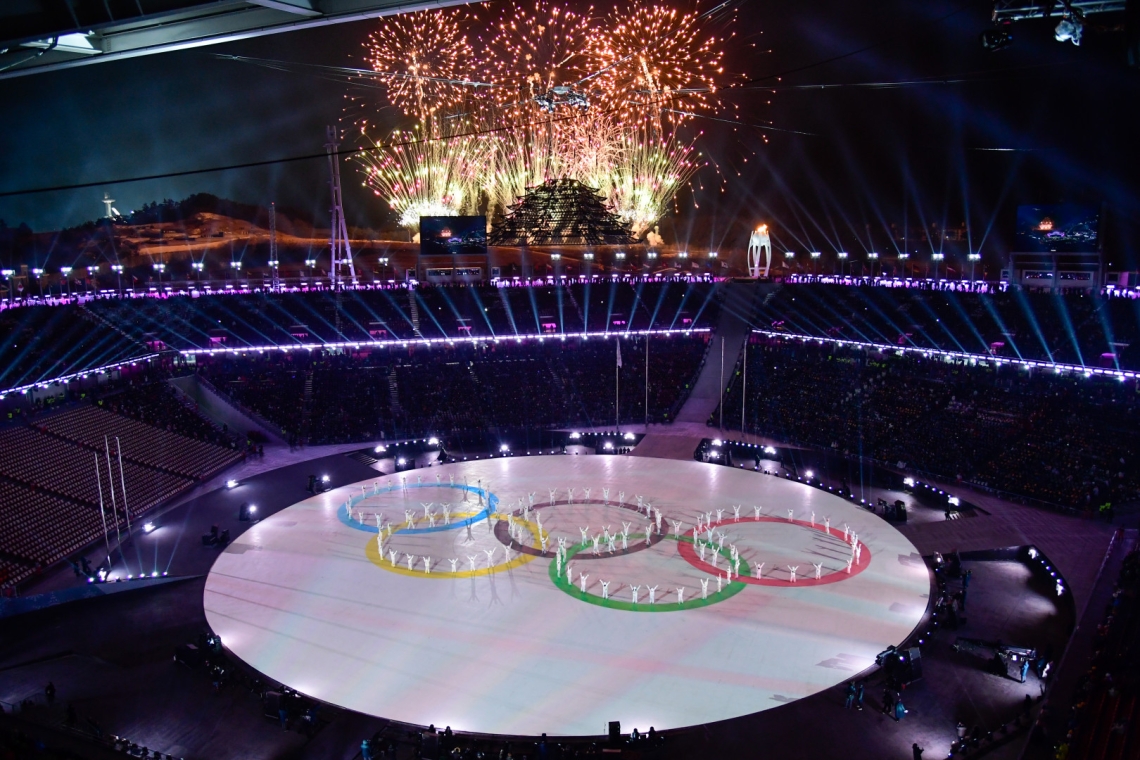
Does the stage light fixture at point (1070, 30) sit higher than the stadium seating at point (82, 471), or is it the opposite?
the stage light fixture at point (1070, 30)

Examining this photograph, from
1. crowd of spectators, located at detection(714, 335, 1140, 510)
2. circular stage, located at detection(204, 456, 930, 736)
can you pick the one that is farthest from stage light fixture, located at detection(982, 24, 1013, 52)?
crowd of spectators, located at detection(714, 335, 1140, 510)

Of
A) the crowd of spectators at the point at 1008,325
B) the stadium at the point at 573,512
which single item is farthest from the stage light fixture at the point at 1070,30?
the crowd of spectators at the point at 1008,325

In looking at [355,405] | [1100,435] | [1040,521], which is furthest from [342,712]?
[1100,435]

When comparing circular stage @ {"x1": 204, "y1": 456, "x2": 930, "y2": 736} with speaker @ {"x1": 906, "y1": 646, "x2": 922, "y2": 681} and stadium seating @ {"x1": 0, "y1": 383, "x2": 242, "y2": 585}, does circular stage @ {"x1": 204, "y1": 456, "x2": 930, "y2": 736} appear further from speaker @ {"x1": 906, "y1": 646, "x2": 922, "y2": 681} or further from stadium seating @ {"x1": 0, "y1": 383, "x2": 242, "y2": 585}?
stadium seating @ {"x1": 0, "y1": 383, "x2": 242, "y2": 585}

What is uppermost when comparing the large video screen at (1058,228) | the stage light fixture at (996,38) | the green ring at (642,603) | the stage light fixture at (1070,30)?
the stage light fixture at (996,38)

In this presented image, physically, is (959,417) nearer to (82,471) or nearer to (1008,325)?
(1008,325)

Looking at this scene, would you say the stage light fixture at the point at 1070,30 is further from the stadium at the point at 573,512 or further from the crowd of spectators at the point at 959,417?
the crowd of spectators at the point at 959,417

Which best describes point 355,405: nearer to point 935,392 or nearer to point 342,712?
point 342,712
